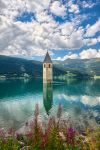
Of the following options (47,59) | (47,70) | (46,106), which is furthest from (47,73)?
(46,106)

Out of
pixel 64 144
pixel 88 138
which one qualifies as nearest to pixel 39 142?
pixel 64 144

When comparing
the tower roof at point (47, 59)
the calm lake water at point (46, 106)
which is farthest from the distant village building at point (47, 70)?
the calm lake water at point (46, 106)

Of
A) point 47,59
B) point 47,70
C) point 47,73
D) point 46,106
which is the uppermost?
point 47,59

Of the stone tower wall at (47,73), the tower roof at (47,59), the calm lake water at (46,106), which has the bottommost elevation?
the calm lake water at (46,106)

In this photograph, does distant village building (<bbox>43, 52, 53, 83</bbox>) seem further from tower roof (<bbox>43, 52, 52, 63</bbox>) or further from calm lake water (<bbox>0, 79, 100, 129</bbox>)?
calm lake water (<bbox>0, 79, 100, 129</bbox>)

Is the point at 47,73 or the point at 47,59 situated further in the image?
the point at 47,59

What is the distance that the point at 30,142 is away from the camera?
9445mm

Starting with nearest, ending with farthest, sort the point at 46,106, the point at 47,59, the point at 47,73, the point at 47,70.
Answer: the point at 46,106
the point at 47,73
the point at 47,70
the point at 47,59

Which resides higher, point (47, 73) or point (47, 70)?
point (47, 70)

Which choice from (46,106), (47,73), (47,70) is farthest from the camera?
(47,70)

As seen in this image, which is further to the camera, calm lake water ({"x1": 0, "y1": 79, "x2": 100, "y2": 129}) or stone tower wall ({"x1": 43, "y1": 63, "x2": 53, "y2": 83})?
stone tower wall ({"x1": 43, "y1": 63, "x2": 53, "y2": 83})

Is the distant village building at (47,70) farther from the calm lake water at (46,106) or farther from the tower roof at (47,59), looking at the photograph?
the calm lake water at (46,106)

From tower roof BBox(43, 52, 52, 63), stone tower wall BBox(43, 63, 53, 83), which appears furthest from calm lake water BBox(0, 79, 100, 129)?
tower roof BBox(43, 52, 52, 63)

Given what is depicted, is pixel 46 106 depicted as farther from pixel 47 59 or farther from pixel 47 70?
pixel 47 59
